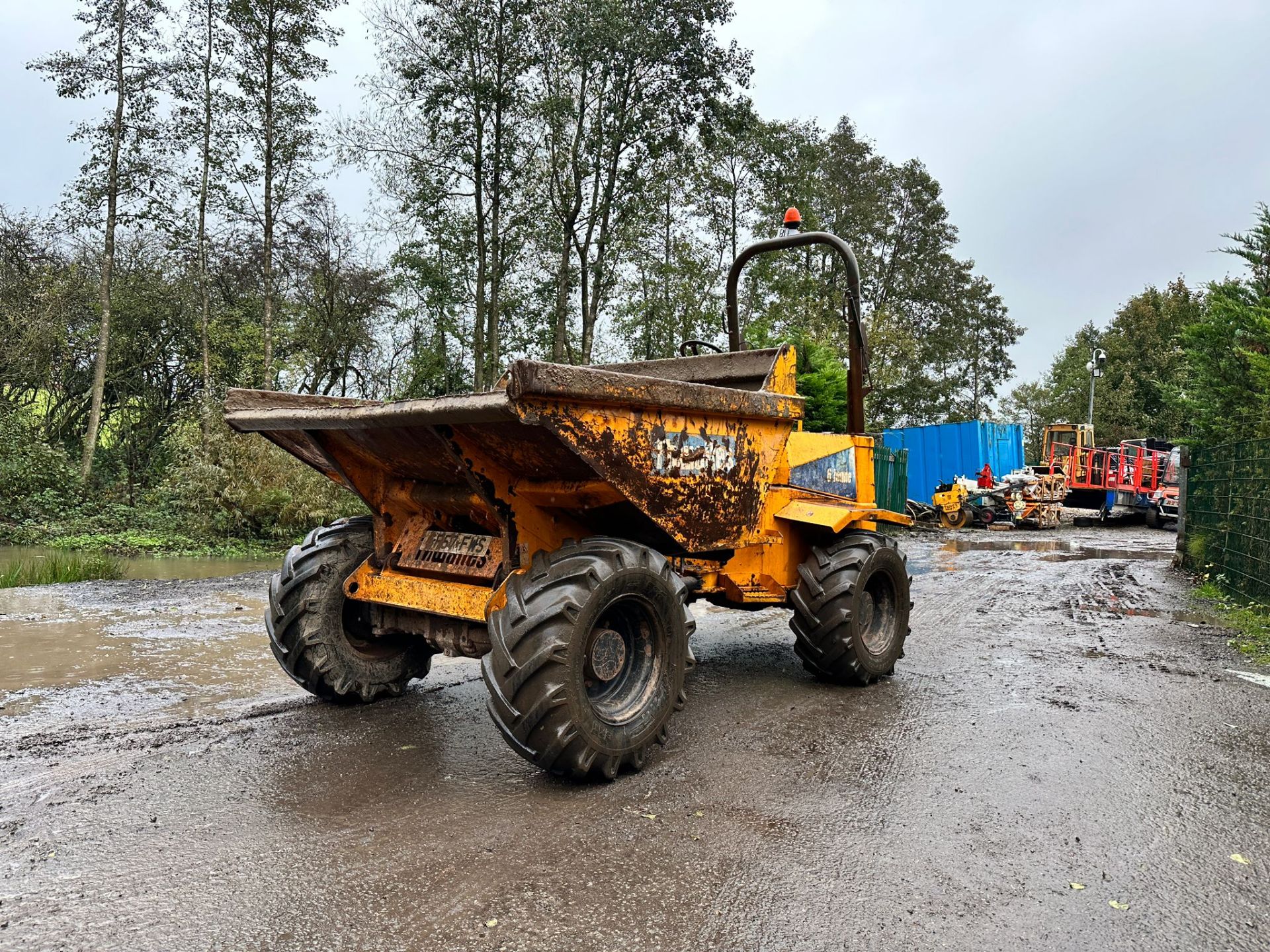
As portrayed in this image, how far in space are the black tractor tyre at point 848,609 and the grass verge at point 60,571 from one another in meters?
8.87

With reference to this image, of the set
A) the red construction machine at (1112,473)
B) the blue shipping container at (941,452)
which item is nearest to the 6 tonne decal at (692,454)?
the red construction machine at (1112,473)

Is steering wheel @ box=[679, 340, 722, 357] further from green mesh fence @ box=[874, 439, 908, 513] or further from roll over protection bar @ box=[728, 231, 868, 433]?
green mesh fence @ box=[874, 439, 908, 513]

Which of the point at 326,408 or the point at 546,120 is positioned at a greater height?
the point at 546,120

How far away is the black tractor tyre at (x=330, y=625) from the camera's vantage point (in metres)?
4.50

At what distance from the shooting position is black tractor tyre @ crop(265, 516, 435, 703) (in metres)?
4.50

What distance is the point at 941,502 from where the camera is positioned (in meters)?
21.8

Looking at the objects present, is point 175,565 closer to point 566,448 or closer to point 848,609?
point 848,609

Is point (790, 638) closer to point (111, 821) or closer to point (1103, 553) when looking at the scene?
point (111, 821)

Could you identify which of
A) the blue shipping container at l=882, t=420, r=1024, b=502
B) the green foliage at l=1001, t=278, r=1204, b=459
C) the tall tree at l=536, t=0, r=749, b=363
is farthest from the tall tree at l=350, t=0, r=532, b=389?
the green foliage at l=1001, t=278, r=1204, b=459

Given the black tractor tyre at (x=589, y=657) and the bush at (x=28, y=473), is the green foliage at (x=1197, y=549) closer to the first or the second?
the black tractor tyre at (x=589, y=657)

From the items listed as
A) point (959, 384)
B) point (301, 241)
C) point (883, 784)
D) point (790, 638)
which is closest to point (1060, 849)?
point (883, 784)

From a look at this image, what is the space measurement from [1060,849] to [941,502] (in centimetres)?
1967

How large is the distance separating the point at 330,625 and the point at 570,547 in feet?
5.33

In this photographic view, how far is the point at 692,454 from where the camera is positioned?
4020 millimetres
